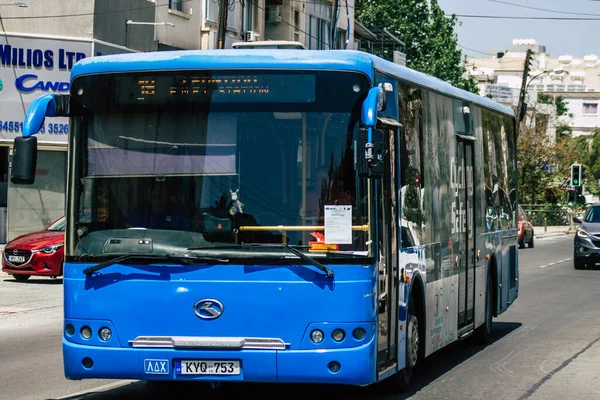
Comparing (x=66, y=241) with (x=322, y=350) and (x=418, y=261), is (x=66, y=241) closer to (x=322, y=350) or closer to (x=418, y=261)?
(x=322, y=350)

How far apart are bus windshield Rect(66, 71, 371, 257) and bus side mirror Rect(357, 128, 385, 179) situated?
0.25m

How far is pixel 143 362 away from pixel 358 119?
241 cm

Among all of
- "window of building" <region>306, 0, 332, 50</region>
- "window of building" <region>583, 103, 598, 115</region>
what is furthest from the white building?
"window of building" <region>306, 0, 332, 50</region>

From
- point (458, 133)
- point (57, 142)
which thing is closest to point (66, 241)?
point (458, 133)

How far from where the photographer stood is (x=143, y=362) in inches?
350

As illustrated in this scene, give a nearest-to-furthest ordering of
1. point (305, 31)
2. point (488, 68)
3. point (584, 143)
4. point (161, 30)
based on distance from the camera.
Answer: point (161, 30) → point (305, 31) → point (584, 143) → point (488, 68)

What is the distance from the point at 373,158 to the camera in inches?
340

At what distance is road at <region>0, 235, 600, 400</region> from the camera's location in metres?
10.6

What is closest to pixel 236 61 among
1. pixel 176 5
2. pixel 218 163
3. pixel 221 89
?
pixel 221 89

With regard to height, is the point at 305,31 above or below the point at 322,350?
above

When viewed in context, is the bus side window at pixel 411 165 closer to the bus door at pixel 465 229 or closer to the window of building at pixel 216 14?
the bus door at pixel 465 229

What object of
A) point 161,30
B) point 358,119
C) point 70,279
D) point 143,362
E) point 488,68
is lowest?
point 143,362

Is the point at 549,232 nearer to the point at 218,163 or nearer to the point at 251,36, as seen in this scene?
the point at 251,36

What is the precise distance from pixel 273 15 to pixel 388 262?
130ft
